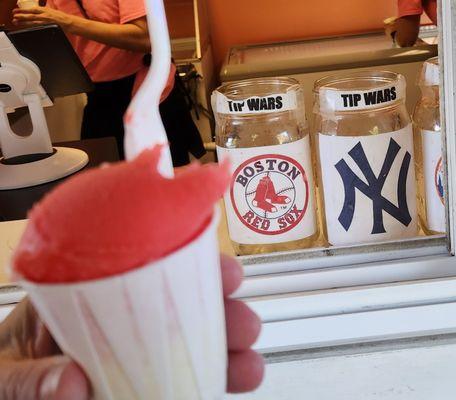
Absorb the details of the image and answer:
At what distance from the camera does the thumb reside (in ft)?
1.51

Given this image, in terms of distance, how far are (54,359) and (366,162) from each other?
1.61 ft

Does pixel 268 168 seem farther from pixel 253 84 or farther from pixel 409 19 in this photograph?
pixel 409 19

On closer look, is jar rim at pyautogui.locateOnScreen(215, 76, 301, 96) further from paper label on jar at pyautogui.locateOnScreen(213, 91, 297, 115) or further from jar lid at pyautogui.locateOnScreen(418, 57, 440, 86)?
jar lid at pyautogui.locateOnScreen(418, 57, 440, 86)

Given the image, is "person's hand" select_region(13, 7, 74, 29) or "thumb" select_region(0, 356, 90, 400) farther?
"person's hand" select_region(13, 7, 74, 29)

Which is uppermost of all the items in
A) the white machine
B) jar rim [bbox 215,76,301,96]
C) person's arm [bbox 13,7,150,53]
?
person's arm [bbox 13,7,150,53]

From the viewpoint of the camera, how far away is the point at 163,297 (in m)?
0.42

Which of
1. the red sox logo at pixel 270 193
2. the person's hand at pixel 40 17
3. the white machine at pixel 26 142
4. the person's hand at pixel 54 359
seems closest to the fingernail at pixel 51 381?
the person's hand at pixel 54 359

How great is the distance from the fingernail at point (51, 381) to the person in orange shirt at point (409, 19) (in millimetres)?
1729

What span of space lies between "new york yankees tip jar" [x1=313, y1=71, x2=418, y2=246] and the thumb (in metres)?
0.47

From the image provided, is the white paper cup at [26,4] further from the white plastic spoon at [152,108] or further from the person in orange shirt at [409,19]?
the white plastic spoon at [152,108]

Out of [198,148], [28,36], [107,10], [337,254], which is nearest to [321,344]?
[337,254]

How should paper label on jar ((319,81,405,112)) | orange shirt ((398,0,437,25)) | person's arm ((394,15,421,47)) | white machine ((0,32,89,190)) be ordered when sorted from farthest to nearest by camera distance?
person's arm ((394,15,421,47)) → orange shirt ((398,0,437,25)) → white machine ((0,32,89,190)) → paper label on jar ((319,81,405,112))

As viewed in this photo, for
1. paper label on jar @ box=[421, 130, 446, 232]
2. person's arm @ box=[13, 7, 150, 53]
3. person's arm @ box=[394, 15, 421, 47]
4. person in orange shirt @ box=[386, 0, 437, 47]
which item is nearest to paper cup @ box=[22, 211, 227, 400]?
paper label on jar @ box=[421, 130, 446, 232]

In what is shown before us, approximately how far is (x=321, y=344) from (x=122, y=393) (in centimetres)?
38
